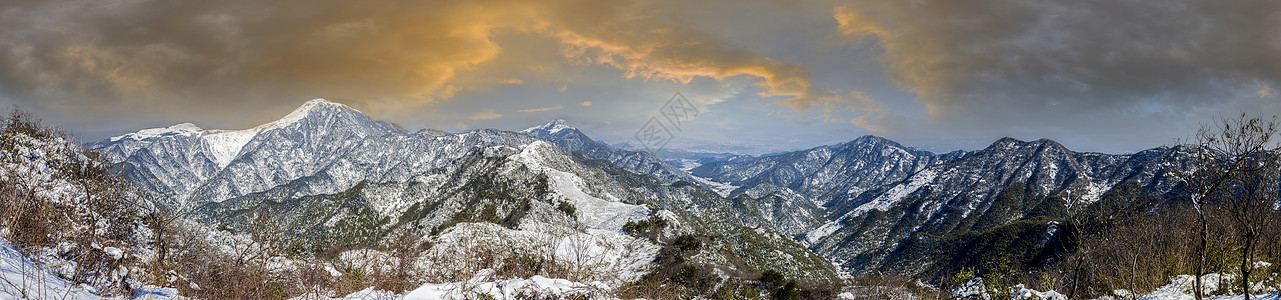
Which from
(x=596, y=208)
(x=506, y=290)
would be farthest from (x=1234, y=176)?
(x=596, y=208)

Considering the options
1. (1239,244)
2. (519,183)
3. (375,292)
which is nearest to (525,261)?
(375,292)

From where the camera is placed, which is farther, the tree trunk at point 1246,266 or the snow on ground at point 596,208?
the snow on ground at point 596,208

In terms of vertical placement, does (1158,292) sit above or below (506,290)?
below

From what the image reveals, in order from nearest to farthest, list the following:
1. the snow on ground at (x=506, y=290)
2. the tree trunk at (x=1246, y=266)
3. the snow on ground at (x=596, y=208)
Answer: the snow on ground at (x=506, y=290), the tree trunk at (x=1246, y=266), the snow on ground at (x=596, y=208)

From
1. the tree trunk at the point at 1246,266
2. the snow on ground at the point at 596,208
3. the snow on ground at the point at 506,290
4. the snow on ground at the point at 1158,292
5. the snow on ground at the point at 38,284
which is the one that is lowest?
the snow on ground at the point at 1158,292

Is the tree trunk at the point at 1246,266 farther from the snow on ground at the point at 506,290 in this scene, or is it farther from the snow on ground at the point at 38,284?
the snow on ground at the point at 38,284

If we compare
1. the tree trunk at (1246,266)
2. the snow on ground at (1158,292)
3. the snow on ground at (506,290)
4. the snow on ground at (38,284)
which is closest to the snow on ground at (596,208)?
the snow on ground at (1158,292)

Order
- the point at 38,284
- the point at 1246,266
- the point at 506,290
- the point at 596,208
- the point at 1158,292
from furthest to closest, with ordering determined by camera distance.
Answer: the point at 596,208, the point at 1158,292, the point at 1246,266, the point at 506,290, the point at 38,284

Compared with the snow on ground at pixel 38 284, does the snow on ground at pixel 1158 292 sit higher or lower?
lower

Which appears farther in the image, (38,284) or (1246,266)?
(1246,266)

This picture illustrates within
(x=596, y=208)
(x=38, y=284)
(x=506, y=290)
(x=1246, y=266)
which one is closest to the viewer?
(x=38, y=284)

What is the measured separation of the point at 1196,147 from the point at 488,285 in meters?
24.5

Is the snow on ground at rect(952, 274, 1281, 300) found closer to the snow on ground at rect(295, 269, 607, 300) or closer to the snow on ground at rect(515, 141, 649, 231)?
the snow on ground at rect(295, 269, 607, 300)

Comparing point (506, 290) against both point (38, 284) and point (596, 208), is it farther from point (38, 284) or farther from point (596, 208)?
point (596, 208)
